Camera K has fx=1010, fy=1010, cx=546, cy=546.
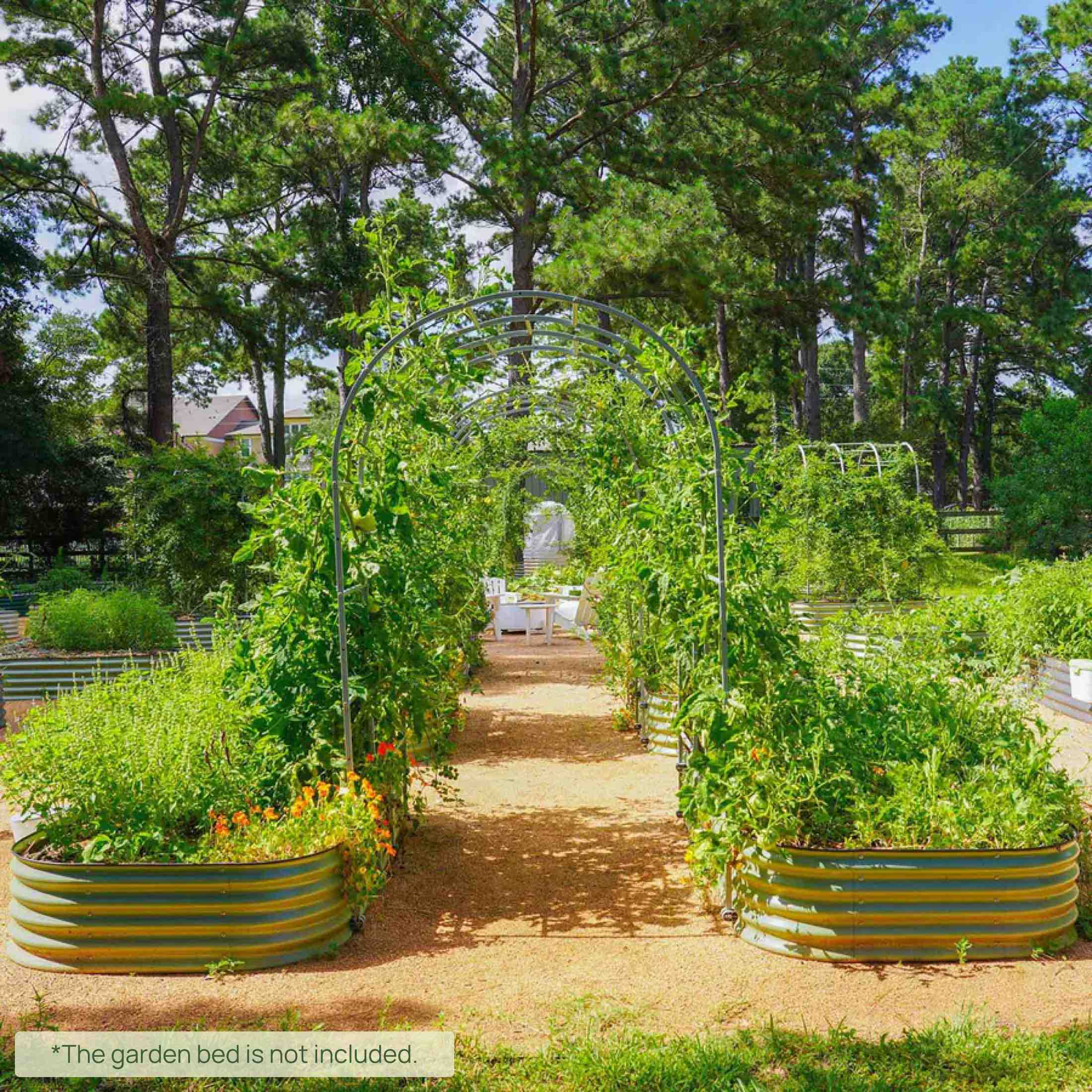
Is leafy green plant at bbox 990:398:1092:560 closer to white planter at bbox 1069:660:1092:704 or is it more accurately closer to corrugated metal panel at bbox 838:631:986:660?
white planter at bbox 1069:660:1092:704

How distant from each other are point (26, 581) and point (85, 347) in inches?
354

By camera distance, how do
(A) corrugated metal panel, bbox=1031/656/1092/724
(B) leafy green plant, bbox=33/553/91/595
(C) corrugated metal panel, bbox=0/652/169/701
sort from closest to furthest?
(A) corrugated metal panel, bbox=1031/656/1092/724, (C) corrugated metal panel, bbox=0/652/169/701, (B) leafy green plant, bbox=33/553/91/595

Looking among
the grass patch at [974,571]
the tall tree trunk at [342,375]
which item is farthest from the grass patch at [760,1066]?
the grass patch at [974,571]

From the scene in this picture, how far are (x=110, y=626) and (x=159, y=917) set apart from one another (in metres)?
5.36

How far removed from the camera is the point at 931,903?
3.33m

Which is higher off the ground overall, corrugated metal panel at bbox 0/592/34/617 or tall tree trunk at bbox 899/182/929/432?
tall tree trunk at bbox 899/182/929/432

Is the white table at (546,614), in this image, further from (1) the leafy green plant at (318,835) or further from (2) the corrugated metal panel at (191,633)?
(1) the leafy green plant at (318,835)

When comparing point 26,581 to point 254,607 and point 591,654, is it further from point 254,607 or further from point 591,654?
point 254,607

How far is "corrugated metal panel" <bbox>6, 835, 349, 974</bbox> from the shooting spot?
3.28 m

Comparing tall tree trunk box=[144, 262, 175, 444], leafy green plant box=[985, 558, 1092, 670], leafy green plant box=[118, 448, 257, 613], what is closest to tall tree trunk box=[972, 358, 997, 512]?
leafy green plant box=[985, 558, 1092, 670]

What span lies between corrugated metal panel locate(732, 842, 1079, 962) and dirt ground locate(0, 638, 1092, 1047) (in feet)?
0.23

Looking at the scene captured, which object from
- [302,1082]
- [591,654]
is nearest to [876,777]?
[302,1082]

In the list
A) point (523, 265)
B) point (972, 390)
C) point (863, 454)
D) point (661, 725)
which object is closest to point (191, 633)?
point (661, 725)

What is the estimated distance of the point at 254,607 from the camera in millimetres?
4379
